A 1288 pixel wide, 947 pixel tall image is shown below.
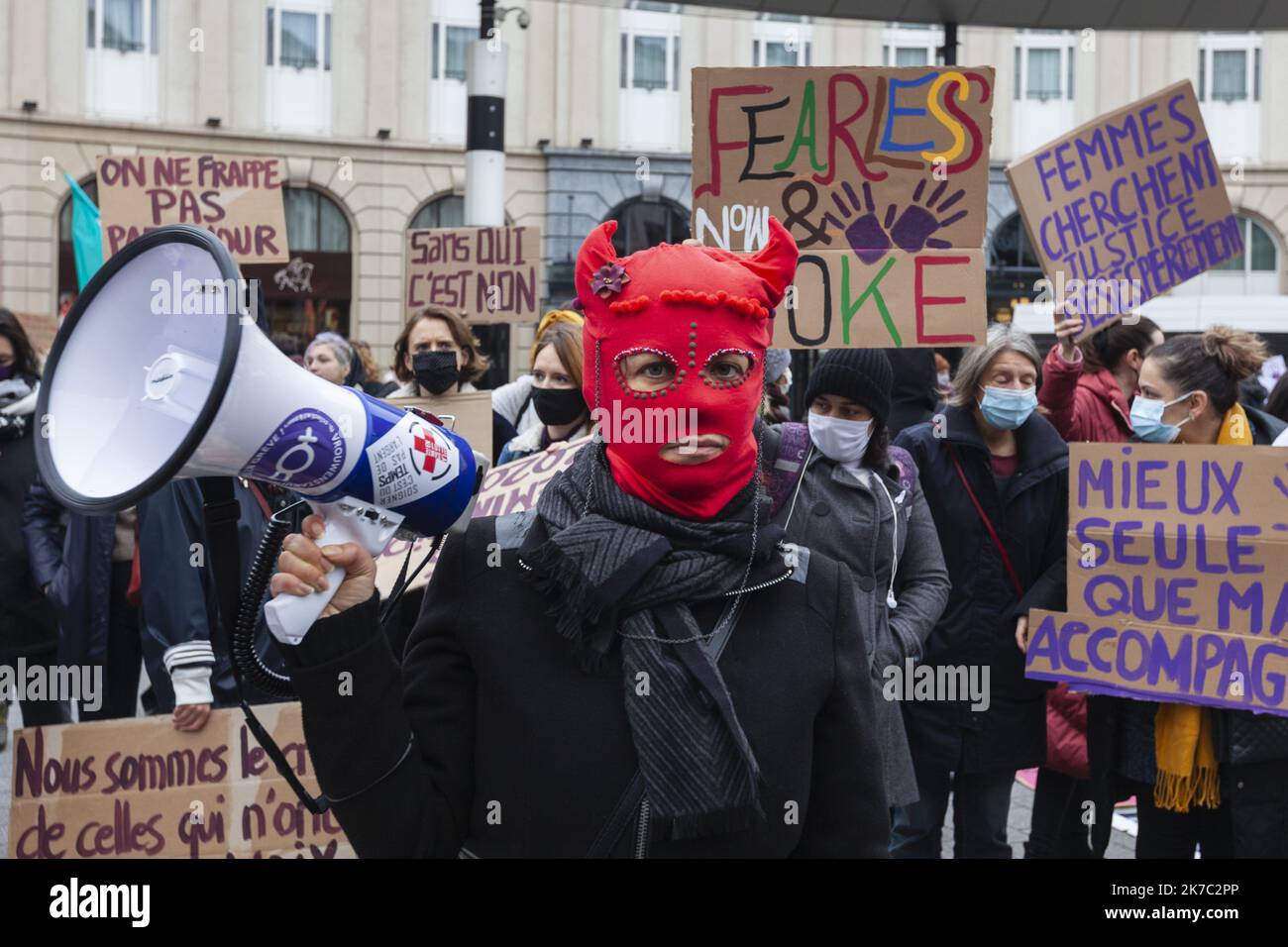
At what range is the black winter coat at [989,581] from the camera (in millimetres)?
4605

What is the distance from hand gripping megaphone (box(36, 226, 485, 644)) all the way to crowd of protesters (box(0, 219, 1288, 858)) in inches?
3.4

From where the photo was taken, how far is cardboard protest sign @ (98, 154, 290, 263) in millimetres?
6969

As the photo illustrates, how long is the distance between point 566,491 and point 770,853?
1.89 ft

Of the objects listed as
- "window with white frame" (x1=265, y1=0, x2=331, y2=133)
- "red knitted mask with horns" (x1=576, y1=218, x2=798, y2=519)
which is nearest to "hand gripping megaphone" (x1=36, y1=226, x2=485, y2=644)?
"red knitted mask with horns" (x1=576, y1=218, x2=798, y2=519)

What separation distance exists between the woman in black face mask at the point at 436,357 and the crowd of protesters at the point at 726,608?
0.01 metres

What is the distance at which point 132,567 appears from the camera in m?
5.14

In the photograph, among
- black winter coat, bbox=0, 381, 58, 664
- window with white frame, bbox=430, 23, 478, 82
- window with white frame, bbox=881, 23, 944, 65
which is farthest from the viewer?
window with white frame, bbox=881, 23, 944, 65

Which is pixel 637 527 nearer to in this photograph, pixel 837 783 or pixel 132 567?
pixel 837 783

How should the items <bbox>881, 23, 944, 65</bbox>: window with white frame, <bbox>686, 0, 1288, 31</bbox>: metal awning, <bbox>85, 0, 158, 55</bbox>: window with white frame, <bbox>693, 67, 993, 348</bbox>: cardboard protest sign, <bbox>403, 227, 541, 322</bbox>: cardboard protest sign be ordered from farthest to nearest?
<bbox>881, 23, 944, 65</bbox>: window with white frame
<bbox>85, 0, 158, 55</bbox>: window with white frame
<bbox>686, 0, 1288, 31</bbox>: metal awning
<bbox>403, 227, 541, 322</bbox>: cardboard protest sign
<bbox>693, 67, 993, 348</bbox>: cardboard protest sign

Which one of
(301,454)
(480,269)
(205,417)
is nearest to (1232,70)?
(480,269)

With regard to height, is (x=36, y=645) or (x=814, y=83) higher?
(x=814, y=83)

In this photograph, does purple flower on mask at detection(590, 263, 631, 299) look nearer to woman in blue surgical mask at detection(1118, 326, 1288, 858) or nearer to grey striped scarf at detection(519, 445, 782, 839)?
grey striped scarf at detection(519, 445, 782, 839)

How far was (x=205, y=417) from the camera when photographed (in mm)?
1648
